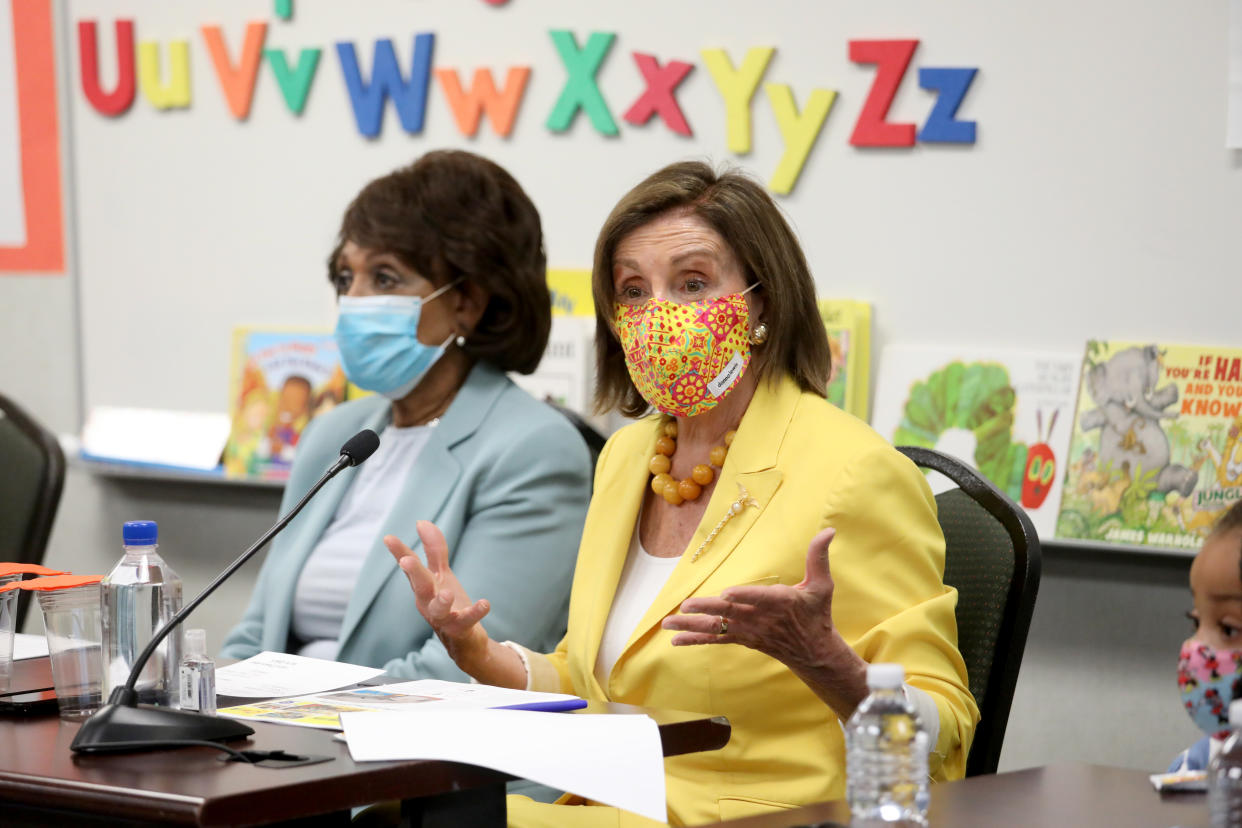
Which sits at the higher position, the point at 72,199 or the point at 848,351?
the point at 72,199

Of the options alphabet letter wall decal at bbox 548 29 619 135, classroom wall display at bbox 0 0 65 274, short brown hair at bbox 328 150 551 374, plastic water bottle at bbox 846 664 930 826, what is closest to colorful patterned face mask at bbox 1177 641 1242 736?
plastic water bottle at bbox 846 664 930 826

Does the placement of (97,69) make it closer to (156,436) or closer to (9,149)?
(9,149)

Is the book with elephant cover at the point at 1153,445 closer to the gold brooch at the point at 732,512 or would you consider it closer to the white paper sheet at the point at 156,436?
the gold brooch at the point at 732,512

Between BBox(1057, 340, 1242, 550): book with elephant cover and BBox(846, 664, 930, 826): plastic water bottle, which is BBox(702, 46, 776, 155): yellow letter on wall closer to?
BBox(1057, 340, 1242, 550): book with elephant cover

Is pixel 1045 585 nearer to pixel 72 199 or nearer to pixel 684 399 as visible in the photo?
pixel 684 399

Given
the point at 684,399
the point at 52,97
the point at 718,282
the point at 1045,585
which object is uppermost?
the point at 52,97

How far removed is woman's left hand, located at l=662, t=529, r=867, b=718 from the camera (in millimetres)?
1464

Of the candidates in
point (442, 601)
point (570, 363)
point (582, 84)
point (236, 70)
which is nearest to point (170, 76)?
point (236, 70)

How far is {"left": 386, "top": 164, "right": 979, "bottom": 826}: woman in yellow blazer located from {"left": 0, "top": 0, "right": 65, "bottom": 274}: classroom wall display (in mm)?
2578

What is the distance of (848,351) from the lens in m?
2.83

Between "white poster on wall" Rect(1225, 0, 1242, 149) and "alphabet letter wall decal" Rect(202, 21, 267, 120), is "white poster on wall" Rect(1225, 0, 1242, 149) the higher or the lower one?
the lower one

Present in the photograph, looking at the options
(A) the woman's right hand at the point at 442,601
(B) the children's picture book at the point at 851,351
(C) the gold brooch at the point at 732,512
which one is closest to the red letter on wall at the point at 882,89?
(B) the children's picture book at the point at 851,351

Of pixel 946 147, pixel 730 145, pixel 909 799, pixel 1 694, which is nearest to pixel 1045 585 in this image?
pixel 946 147

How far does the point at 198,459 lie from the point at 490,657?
208 centimetres
